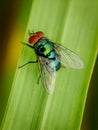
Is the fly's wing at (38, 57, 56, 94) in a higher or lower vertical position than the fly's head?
lower

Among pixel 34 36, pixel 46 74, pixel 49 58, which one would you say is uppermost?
pixel 34 36

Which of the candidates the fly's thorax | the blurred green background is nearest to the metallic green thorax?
the fly's thorax

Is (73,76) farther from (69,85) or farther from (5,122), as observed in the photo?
(5,122)

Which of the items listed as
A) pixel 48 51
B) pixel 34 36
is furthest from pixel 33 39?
pixel 48 51

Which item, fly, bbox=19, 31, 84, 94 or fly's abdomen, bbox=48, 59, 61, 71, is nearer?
fly, bbox=19, 31, 84, 94

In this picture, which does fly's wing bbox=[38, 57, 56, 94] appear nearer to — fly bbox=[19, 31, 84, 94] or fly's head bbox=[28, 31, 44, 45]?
fly bbox=[19, 31, 84, 94]

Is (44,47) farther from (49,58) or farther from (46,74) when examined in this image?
(46,74)

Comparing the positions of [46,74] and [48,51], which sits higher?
[48,51]
